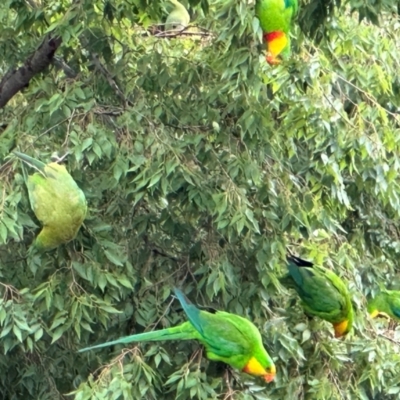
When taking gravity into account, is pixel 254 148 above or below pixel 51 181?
below

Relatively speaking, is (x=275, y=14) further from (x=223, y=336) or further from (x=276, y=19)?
(x=223, y=336)

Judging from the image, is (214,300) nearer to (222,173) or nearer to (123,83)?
(222,173)

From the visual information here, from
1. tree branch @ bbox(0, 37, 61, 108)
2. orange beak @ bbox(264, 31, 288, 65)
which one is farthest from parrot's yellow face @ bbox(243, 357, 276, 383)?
tree branch @ bbox(0, 37, 61, 108)

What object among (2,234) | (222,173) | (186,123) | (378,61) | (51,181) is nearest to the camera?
(51,181)

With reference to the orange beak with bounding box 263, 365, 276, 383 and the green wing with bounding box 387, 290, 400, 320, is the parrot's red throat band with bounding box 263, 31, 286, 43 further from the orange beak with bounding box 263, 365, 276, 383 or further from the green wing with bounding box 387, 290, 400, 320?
the green wing with bounding box 387, 290, 400, 320

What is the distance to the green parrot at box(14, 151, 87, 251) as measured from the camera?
2.27 metres

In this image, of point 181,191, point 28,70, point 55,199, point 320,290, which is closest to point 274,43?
point 181,191

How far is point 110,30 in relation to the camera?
3.32 metres

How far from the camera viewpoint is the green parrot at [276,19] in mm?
2502

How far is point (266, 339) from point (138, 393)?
0.63m

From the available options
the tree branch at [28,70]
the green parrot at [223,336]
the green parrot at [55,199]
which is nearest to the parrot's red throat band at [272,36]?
the green parrot at [55,199]

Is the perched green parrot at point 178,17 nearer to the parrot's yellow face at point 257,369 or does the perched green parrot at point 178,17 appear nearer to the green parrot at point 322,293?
the green parrot at point 322,293

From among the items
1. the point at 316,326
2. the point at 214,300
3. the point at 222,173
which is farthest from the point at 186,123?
the point at 316,326

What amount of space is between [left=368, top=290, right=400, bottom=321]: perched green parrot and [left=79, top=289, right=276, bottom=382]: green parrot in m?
1.39
